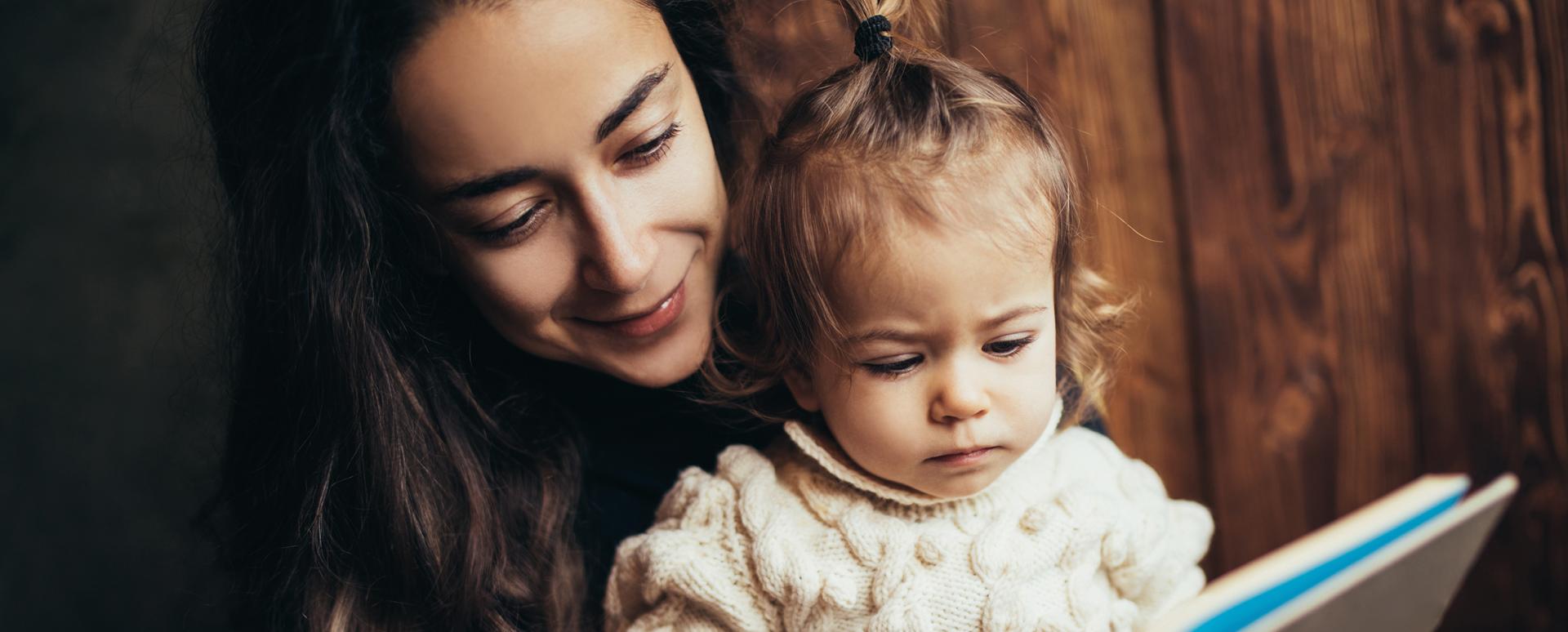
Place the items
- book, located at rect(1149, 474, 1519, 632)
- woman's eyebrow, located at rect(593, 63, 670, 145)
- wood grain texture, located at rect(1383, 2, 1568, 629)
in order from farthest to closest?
wood grain texture, located at rect(1383, 2, 1568, 629) → woman's eyebrow, located at rect(593, 63, 670, 145) → book, located at rect(1149, 474, 1519, 632)

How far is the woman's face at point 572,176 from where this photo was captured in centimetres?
80

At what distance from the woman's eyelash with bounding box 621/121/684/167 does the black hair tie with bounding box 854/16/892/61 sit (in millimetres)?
183

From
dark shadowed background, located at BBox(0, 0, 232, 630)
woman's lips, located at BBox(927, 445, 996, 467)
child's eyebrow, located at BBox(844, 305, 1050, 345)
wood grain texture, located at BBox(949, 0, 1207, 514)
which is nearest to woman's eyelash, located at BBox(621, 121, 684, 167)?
child's eyebrow, located at BBox(844, 305, 1050, 345)

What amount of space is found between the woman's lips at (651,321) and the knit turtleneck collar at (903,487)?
164 millimetres

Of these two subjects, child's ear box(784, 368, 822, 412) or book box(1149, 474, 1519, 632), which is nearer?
book box(1149, 474, 1519, 632)

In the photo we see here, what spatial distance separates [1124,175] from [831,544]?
838 mm

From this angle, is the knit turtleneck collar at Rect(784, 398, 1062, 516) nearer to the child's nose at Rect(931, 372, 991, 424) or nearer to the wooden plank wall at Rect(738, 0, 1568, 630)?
the child's nose at Rect(931, 372, 991, 424)

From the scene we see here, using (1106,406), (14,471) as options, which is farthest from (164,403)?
(1106,406)

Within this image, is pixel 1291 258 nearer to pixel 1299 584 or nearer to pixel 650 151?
pixel 1299 584

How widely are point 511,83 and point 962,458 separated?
1.54ft

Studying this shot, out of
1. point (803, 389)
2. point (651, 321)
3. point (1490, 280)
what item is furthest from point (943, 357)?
point (1490, 280)

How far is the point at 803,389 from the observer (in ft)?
2.86

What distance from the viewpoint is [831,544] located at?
812mm

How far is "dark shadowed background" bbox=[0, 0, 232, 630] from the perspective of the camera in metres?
1.38
